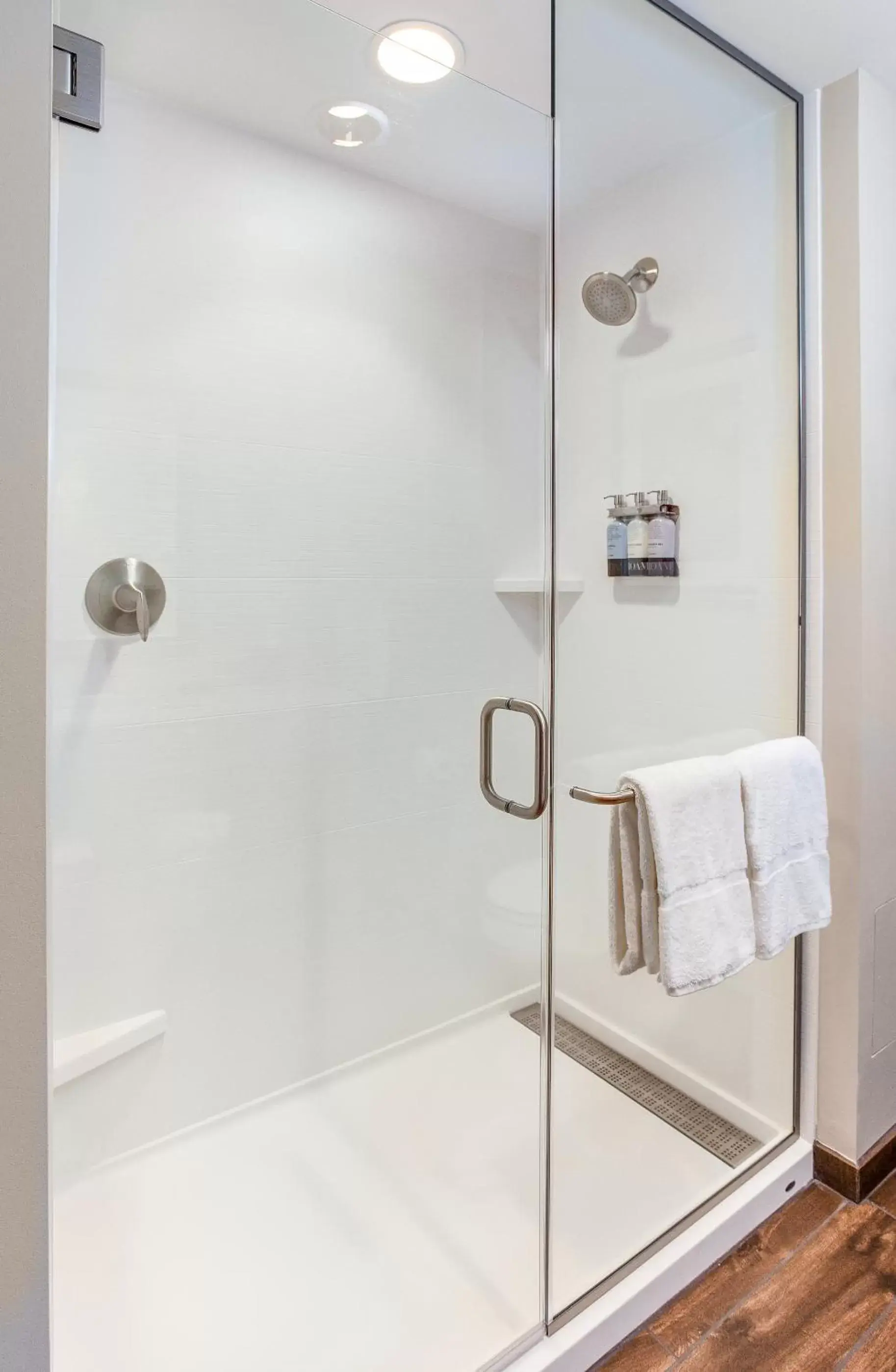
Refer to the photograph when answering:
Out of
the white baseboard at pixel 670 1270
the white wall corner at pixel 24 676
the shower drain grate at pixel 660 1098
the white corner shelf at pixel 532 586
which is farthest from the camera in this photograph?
the shower drain grate at pixel 660 1098

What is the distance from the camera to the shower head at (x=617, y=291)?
1475 millimetres

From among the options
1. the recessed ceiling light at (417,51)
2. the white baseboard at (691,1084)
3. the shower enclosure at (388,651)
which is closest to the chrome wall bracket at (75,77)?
the shower enclosure at (388,651)

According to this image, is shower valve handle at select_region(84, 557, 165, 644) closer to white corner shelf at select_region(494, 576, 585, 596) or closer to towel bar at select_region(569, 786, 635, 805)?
white corner shelf at select_region(494, 576, 585, 596)

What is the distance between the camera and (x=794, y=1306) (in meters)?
1.40

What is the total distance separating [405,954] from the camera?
189 centimetres

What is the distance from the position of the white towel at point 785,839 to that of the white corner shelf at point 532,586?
0.43 m

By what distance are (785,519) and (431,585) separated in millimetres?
777

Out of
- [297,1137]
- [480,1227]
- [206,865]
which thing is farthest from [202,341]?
[480,1227]

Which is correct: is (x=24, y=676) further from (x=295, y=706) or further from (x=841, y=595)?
(x=841, y=595)

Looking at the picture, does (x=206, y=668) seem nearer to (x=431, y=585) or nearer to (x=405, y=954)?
(x=431, y=585)

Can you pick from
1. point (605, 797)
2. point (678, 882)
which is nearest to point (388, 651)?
point (605, 797)

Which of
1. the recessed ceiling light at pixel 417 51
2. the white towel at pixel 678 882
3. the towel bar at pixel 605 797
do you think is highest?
the recessed ceiling light at pixel 417 51

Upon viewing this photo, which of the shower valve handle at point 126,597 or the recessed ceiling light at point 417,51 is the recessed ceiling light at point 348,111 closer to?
the recessed ceiling light at point 417,51

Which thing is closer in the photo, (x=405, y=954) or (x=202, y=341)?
(x=202, y=341)
